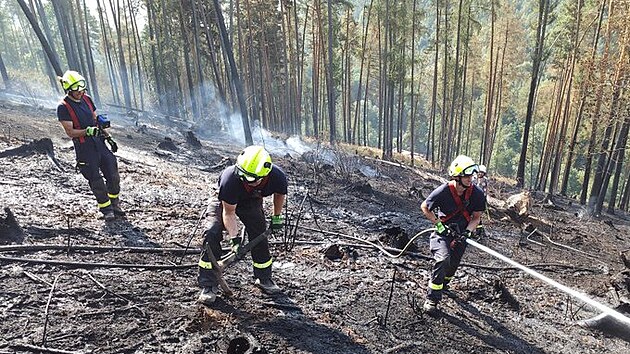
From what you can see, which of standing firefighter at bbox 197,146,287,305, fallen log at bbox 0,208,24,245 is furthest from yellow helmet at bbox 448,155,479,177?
A: fallen log at bbox 0,208,24,245

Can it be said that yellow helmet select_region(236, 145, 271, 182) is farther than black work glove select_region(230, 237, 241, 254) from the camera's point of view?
No

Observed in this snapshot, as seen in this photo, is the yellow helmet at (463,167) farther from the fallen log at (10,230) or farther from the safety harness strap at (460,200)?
the fallen log at (10,230)

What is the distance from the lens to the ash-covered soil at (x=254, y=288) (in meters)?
3.20

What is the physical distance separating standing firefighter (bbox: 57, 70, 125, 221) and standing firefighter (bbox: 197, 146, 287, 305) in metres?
2.14

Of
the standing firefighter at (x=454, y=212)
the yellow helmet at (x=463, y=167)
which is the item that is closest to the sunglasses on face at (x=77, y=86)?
the standing firefighter at (x=454, y=212)

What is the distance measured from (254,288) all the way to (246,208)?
2.88ft

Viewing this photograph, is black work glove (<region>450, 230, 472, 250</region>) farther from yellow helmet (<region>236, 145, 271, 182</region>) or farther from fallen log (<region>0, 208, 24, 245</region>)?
fallen log (<region>0, 208, 24, 245</region>)

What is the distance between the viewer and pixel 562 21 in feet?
55.4

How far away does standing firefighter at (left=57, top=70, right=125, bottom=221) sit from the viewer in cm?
489

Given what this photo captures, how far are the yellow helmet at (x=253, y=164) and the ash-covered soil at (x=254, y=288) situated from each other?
4.05 ft

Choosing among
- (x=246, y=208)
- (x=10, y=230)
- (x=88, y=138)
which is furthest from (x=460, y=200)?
(x=10, y=230)

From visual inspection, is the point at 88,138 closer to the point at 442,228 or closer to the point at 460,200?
the point at 442,228

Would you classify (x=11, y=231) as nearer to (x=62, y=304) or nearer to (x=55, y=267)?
(x=55, y=267)

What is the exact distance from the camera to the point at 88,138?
199 inches
